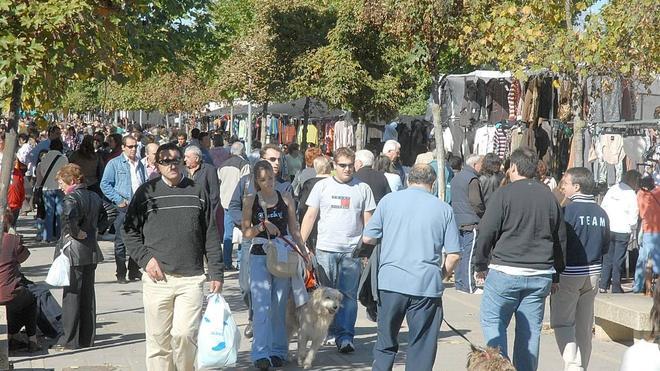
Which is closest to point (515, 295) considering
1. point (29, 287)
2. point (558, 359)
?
point (558, 359)

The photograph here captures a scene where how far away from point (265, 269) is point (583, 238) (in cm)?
260

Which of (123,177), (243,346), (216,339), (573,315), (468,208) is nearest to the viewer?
(216,339)

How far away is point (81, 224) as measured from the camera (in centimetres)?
1035

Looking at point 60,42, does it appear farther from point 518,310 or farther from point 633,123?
point 633,123

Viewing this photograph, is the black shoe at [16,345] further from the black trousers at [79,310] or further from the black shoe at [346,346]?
the black shoe at [346,346]

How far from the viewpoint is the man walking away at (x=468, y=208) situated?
46.8ft

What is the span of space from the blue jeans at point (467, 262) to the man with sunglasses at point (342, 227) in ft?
15.4

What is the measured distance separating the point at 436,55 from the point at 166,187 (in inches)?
436

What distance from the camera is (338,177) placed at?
32.6ft

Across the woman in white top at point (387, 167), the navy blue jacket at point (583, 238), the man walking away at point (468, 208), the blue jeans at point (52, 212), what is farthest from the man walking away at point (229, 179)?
the navy blue jacket at point (583, 238)

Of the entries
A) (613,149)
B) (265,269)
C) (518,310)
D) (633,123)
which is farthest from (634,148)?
(518,310)

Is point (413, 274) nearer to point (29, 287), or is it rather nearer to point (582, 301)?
point (582, 301)

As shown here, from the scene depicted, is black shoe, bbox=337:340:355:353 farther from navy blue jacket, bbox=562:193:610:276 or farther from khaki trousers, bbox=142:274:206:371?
khaki trousers, bbox=142:274:206:371

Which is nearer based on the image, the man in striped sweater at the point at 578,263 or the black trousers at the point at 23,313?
the man in striped sweater at the point at 578,263
